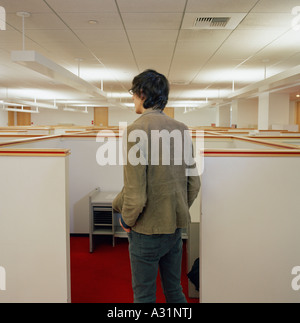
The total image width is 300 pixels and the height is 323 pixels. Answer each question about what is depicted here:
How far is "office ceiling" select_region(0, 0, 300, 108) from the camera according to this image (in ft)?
11.3

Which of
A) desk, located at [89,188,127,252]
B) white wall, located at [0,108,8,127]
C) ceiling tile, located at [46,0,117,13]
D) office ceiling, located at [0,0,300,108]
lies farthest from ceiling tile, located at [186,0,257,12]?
white wall, located at [0,108,8,127]

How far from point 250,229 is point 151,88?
43.9 inches

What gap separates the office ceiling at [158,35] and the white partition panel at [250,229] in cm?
216

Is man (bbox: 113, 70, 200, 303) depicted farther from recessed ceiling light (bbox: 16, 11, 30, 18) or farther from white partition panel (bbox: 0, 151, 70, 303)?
recessed ceiling light (bbox: 16, 11, 30, 18)

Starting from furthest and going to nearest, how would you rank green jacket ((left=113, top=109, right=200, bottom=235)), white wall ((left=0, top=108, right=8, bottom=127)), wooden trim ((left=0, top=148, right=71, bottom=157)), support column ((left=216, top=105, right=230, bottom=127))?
white wall ((left=0, top=108, right=8, bottom=127)) < support column ((left=216, top=105, right=230, bottom=127)) < wooden trim ((left=0, top=148, right=71, bottom=157)) < green jacket ((left=113, top=109, right=200, bottom=235))

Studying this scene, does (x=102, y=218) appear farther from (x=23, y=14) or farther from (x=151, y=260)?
(x=23, y=14)

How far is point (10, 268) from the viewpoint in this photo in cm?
194

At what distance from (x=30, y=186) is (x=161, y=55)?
4538mm

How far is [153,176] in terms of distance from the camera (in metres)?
1.34

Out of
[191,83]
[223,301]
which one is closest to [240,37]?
[223,301]

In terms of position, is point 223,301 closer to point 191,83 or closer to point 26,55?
point 26,55

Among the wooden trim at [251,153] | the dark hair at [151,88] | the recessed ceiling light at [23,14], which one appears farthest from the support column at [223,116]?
the dark hair at [151,88]

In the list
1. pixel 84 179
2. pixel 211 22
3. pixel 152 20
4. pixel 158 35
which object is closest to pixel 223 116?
pixel 158 35

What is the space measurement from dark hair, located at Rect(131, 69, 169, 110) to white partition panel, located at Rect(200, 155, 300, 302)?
2.12ft
